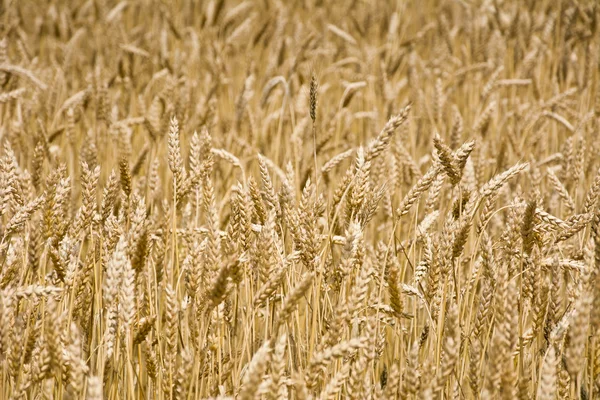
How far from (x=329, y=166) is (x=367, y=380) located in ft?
2.67

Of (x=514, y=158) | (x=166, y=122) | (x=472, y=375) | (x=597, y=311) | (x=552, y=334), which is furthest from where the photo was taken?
(x=514, y=158)

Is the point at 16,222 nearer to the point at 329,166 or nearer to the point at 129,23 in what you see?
the point at 329,166

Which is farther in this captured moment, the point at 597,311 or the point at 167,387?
the point at 167,387

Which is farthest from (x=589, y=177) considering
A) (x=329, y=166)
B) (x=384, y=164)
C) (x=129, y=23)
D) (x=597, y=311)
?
(x=129, y=23)

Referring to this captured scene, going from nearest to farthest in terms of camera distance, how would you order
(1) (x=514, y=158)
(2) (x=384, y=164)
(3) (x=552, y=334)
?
(3) (x=552, y=334), (2) (x=384, y=164), (1) (x=514, y=158)

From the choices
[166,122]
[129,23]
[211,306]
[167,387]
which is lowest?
[167,387]

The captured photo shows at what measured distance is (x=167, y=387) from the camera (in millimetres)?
1209

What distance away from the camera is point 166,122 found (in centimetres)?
241

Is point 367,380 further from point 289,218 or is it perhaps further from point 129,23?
point 129,23

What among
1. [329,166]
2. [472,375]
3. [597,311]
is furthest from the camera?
[329,166]

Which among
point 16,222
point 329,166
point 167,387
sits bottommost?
point 167,387

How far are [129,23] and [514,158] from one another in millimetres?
3838

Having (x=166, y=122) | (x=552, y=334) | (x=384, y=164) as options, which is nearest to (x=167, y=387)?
(x=552, y=334)

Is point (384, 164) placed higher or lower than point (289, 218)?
higher
